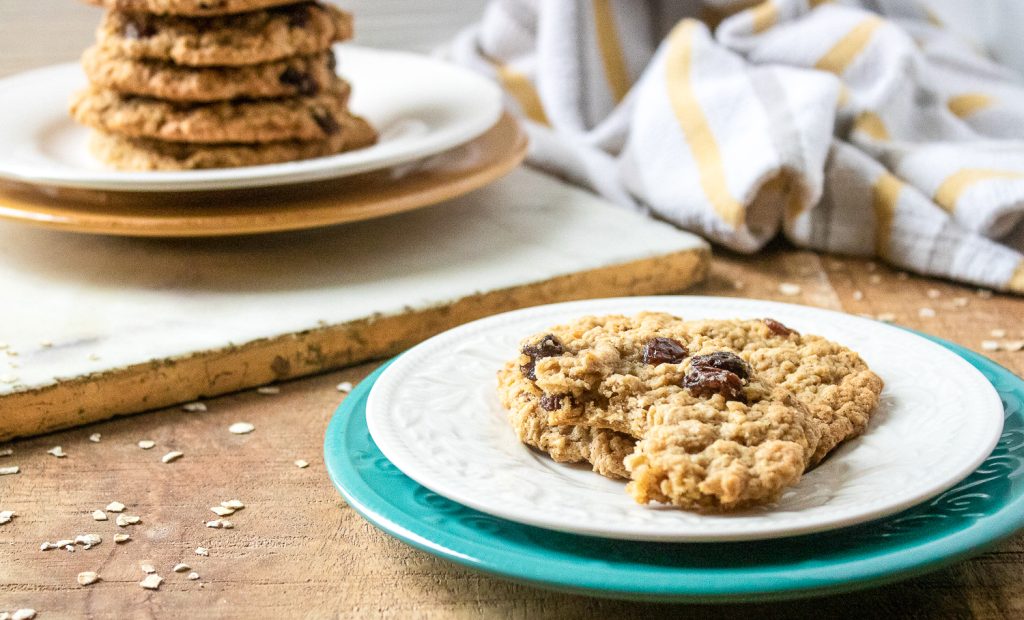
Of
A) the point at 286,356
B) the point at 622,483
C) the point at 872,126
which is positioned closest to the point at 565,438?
the point at 622,483

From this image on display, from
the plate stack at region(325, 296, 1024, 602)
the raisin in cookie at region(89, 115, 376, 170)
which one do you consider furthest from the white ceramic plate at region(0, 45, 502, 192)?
the plate stack at region(325, 296, 1024, 602)

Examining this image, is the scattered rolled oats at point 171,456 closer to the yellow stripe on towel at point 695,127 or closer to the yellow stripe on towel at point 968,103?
the yellow stripe on towel at point 695,127

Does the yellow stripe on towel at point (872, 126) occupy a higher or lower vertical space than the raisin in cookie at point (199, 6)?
lower

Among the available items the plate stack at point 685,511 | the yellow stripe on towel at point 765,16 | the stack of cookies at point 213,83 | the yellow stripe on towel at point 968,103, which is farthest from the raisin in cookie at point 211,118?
the yellow stripe on towel at point 968,103

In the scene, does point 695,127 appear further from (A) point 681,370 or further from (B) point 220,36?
(A) point 681,370

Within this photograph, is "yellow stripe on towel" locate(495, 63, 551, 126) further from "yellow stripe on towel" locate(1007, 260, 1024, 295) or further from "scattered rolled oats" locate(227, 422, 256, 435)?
"scattered rolled oats" locate(227, 422, 256, 435)
